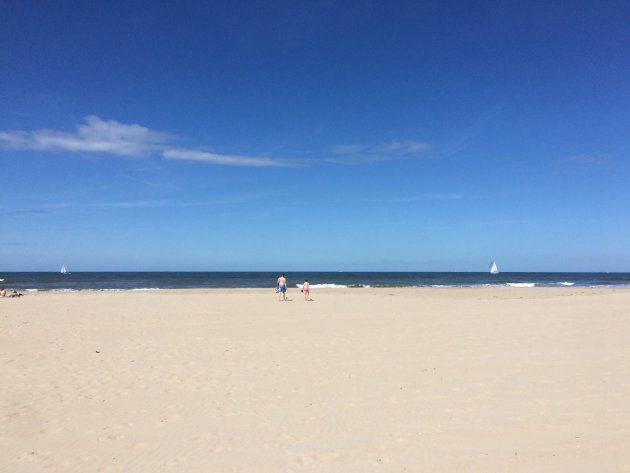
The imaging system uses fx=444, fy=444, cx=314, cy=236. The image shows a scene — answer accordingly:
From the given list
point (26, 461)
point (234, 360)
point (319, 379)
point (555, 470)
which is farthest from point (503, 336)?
point (26, 461)

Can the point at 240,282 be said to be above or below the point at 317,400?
above

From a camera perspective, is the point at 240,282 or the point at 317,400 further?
the point at 240,282

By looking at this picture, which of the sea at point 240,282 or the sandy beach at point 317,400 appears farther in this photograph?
the sea at point 240,282

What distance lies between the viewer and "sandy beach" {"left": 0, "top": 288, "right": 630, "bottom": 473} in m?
5.28

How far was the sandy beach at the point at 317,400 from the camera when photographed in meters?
5.28

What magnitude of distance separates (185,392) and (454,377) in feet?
16.8

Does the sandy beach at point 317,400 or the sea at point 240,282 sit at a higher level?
the sea at point 240,282

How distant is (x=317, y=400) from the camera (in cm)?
743

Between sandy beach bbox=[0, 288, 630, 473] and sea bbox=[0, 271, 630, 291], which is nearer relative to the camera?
sandy beach bbox=[0, 288, 630, 473]

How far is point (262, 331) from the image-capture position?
15.1 m

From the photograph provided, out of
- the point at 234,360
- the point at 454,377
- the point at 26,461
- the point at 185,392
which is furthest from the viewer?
the point at 234,360

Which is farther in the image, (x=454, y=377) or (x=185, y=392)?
(x=454, y=377)

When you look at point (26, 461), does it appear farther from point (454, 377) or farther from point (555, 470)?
point (454, 377)

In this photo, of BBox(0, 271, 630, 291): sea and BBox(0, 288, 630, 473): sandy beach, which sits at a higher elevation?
BBox(0, 271, 630, 291): sea
